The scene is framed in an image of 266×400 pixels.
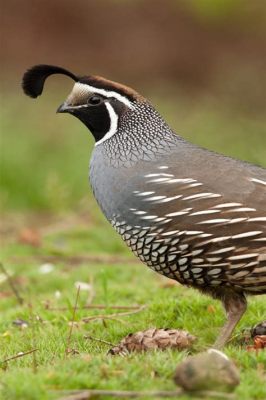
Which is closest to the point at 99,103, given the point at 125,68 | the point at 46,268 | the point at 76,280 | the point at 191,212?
the point at 191,212

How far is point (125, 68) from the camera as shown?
24578 millimetres

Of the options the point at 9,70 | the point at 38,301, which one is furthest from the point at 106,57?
the point at 38,301

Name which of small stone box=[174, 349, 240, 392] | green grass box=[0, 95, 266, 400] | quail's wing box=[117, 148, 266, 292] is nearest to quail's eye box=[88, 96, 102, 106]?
quail's wing box=[117, 148, 266, 292]

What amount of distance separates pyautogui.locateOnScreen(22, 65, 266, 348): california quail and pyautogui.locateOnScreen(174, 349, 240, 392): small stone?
55.7 inches

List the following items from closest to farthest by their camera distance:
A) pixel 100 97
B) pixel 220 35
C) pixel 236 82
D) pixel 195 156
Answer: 1. pixel 195 156
2. pixel 100 97
3. pixel 236 82
4. pixel 220 35

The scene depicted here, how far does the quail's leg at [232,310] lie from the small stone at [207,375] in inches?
61.9

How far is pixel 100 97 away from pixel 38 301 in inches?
77.5

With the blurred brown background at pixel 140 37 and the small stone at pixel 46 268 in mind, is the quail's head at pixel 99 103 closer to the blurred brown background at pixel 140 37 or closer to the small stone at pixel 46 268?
the small stone at pixel 46 268

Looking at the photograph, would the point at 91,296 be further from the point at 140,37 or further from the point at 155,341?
the point at 140,37

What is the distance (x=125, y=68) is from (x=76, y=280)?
53.5 feet

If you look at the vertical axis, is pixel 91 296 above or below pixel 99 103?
below

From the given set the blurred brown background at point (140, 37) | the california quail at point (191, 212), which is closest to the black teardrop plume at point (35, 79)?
the california quail at point (191, 212)

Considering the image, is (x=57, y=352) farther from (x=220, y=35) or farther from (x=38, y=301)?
(x=220, y=35)

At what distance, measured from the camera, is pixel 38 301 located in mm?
7723
